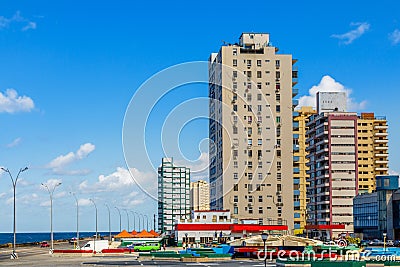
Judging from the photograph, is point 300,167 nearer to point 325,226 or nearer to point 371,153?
point 371,153

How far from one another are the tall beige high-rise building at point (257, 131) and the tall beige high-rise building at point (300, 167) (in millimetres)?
1954

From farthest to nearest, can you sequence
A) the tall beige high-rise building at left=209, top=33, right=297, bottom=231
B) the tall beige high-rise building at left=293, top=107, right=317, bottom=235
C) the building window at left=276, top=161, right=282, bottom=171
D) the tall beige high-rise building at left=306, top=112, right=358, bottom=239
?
the tall beige high-rise building at left=306, top=112, right=358, bottom=239 → the tall beige high-rise building at left=293, top=107, right=317, bottom=235 → the building window at left=276, top=161, right=282, bottom=171 → the tall beige high-rise building at left=209, top=33, right=297, bottom=231

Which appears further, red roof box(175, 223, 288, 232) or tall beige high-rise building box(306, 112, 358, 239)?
tall beige high-rise building box(306, 112, 358, 239)

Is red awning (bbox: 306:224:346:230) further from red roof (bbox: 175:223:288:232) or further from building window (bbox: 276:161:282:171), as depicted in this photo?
red roof (bbox: 175:223:288:232)

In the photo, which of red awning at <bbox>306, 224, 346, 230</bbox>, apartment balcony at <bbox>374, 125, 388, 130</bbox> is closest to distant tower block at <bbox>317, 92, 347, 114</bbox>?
apartment balcony at <bbox>374, 125, 388, 130</bbox>

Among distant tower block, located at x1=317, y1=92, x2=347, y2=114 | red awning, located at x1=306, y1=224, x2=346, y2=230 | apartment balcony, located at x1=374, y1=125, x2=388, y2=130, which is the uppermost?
distant tower block, located at x1=317, y1=92, x2=347, y2=114

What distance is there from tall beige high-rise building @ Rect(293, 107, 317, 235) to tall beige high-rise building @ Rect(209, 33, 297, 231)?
6.41ft

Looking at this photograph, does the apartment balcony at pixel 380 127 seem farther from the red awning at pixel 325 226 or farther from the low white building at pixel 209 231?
the low white building at pixel 209 231

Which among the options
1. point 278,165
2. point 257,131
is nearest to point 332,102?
point 278,165

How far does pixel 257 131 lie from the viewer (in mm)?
136000

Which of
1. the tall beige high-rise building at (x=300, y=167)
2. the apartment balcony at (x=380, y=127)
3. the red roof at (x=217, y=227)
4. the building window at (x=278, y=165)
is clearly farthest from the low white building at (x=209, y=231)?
the apartment balcony at (x=380, y=127)

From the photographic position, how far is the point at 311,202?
169 m

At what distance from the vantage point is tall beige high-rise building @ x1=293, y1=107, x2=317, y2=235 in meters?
137

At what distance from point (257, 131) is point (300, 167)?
127 ft
